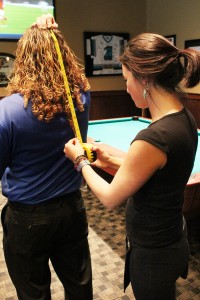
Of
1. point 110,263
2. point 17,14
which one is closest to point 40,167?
point 110,263

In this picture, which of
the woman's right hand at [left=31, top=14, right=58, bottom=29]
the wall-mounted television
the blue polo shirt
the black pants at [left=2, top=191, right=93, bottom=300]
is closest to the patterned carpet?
the black pants at [left=2, top=191, right=93, bottom=300]

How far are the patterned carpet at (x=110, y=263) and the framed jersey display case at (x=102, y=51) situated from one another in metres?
3.07

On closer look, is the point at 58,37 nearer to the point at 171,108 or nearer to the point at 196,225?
the point at 171,108

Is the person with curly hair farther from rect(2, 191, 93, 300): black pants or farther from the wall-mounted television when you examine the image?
the wall-mounted television

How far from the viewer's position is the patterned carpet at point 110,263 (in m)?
1.98

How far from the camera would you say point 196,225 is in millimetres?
2820

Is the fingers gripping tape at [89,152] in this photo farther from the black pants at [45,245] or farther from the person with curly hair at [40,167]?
the black pants at [45,245]

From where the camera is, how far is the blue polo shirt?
3.63 ft

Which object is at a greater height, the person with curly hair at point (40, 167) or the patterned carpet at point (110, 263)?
the person with curly hair at point (40, 167)

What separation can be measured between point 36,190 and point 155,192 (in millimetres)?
486

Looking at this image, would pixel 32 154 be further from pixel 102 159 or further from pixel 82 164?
pixel 102 159

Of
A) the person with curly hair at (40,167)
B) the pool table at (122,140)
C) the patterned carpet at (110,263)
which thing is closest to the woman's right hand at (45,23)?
the person with curly hair at (40,167)

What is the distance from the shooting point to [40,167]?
1.22m

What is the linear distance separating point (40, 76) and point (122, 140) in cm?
184
